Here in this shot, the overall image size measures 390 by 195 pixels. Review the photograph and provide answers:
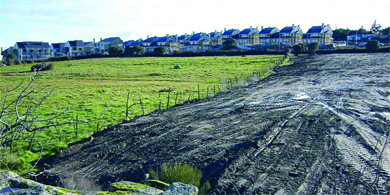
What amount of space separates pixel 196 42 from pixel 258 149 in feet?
396

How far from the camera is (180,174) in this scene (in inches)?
329

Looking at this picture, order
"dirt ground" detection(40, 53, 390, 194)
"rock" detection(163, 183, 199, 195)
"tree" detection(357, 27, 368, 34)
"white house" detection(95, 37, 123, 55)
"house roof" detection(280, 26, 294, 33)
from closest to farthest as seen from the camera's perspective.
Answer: "rock" detection(163, 183, 199, 195) → "dirt ground" detection(40, 53, 390, 194) → "house roof" detection(280, 26, 294, 33) → "white house" detection(95, 37, 123, 55) → "tree" detection(357, 27, 368, 34)

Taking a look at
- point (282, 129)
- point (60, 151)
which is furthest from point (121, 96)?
point (282, 129)

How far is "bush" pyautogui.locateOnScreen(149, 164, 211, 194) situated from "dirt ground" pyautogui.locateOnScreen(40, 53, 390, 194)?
307 millimetres

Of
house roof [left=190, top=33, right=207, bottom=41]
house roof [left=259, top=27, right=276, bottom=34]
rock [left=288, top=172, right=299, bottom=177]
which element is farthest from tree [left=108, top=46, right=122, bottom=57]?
rock [left=288, top=172, right=299, bottom=177]

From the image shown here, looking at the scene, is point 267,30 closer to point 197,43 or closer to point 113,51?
point 197,43

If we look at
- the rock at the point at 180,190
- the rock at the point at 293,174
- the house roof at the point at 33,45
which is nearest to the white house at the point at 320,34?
the house roof at the point at 33,45

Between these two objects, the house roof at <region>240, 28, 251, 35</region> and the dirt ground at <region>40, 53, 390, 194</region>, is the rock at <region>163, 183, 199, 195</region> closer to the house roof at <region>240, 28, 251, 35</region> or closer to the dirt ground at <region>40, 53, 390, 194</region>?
the dirt ground at <region>40, 53, 390, 194</region>

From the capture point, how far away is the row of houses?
363 ft

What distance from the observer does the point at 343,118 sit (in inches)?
530

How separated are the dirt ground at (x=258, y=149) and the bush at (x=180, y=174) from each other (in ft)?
1.01

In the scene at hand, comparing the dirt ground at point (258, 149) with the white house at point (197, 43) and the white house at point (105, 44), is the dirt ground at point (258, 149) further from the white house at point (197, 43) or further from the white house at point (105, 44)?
the white house at point (105, 44)

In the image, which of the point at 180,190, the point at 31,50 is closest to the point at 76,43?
the point at 31,50

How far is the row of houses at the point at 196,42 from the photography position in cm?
11056
